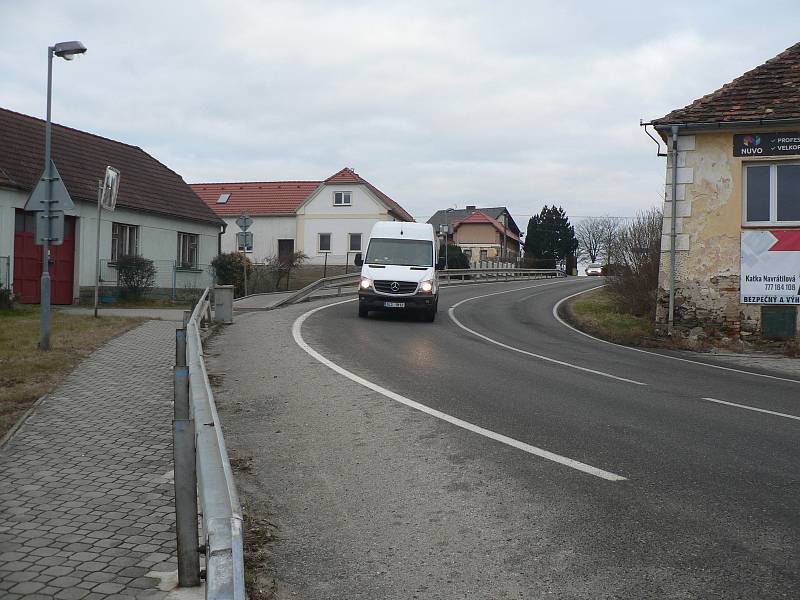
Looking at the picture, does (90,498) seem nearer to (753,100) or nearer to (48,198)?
(48,198)

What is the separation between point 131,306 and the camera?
24.3m

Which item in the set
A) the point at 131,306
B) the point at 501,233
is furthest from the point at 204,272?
the point at 501,233

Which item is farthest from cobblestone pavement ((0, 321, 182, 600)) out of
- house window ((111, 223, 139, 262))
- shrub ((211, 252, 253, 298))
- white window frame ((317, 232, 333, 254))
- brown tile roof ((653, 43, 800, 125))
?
white window frame ((317, 232, 333, 254))

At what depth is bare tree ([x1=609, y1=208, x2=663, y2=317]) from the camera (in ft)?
67.6

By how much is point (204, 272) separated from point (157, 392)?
2300cm

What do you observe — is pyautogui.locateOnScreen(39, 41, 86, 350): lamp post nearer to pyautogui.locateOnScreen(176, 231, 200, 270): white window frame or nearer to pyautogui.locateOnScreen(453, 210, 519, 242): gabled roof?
pyautogui.locateOnScreen(176, 231, 200, 270): white window frame

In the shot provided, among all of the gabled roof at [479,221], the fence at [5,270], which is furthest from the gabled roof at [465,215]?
the fence at [5,270]

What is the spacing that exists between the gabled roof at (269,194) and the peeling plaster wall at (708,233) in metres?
40.0

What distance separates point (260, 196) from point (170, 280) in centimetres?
3246

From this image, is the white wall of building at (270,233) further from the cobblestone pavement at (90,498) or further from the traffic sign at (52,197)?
the cobblestone pavement at (90,498)

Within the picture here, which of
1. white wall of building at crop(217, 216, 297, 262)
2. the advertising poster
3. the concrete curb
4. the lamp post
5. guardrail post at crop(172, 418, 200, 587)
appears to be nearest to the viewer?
guardrail post at crop(172, 418, 200, 587)

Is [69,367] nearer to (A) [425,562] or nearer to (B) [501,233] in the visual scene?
(A) [425,562]

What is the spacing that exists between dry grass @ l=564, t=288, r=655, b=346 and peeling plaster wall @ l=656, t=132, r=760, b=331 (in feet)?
3.40

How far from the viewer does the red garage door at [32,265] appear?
73.8ft
